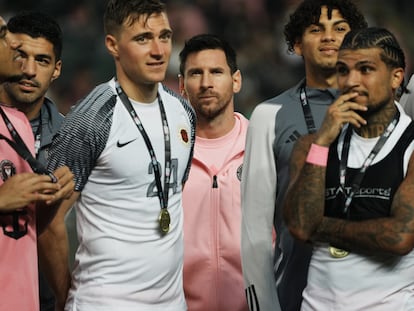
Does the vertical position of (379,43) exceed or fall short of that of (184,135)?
it exceeds it

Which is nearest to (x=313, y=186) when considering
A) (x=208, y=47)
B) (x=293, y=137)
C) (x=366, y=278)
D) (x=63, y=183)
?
(x=366, y=278)

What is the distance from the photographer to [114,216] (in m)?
5.33

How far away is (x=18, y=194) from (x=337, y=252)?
4.65 feet

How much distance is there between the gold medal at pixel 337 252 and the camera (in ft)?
16.0

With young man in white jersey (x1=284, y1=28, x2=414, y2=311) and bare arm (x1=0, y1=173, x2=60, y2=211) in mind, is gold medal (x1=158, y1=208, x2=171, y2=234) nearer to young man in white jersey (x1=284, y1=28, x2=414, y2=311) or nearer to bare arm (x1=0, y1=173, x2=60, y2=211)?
young man in white jersey (x1=284, y1=28, x2=414, y2=311)

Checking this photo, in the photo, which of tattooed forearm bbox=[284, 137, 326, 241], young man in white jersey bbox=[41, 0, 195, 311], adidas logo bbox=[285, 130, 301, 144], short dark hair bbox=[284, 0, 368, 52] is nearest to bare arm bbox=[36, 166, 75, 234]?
young man in white jersey bbox=[41, 0, 195, 311]

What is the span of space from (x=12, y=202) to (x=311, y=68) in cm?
205

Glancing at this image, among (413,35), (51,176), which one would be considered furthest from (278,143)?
(413,35)

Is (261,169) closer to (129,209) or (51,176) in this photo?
(129,209)

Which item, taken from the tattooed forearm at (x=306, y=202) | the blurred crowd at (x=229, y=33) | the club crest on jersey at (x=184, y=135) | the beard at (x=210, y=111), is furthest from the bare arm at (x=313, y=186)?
the blurred crowd at (x=229, y=33)

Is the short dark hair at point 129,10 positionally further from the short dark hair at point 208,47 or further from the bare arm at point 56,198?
the short dark hair at point 208,47

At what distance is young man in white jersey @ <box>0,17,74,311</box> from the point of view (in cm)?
456

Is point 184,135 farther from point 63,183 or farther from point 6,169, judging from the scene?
point 6,169

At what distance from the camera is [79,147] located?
525cm
